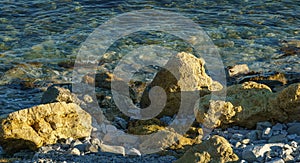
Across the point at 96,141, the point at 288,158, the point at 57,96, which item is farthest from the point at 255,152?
the point at 57,96

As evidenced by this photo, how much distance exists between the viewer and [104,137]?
8922 mm

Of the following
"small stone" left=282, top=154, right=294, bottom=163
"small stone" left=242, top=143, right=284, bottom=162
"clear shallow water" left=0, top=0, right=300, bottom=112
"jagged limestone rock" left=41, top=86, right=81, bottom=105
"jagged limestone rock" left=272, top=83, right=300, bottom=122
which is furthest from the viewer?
"clear shallow water" left=0, top=0, right=300, bottom=112

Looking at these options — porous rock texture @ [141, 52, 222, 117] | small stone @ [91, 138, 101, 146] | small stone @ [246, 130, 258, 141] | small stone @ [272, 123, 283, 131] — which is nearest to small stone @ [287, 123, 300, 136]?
small stone @ [272, 123, 283, 131]

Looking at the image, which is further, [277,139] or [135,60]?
[135,60]

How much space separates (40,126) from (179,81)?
2767 mm

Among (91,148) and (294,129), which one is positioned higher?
(294,129)

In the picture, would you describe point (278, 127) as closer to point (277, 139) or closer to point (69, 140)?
point (277, 139)

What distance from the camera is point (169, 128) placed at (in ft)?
29.5

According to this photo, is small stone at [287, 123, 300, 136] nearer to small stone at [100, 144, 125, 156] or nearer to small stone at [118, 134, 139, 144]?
small stone at [118, 134, 139, 144]

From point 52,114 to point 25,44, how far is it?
23.4 feet

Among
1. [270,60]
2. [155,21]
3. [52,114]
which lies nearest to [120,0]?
[155,21]

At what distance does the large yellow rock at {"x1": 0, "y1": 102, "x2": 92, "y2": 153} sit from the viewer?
A: 8.44 meters

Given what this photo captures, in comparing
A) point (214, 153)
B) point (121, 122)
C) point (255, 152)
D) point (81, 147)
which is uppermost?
point (214, 153)

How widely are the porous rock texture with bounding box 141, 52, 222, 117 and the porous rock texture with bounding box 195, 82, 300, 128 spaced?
76cm
